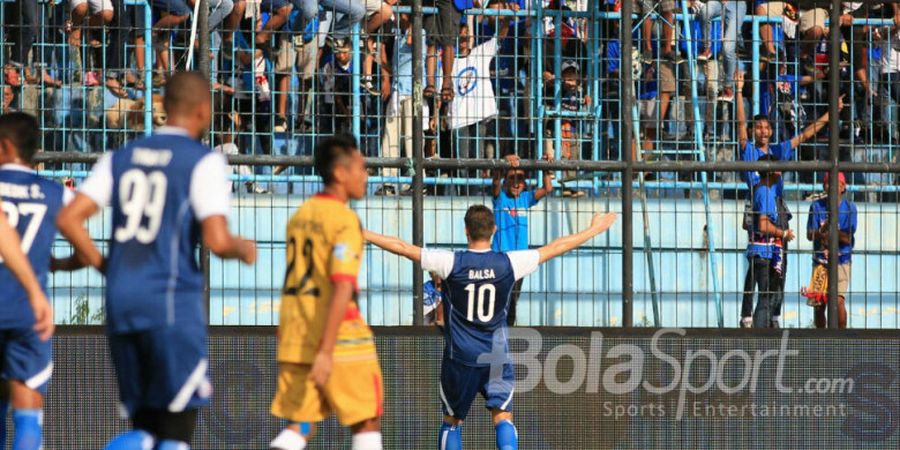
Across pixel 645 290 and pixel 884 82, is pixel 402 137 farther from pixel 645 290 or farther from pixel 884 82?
pixel 884 82

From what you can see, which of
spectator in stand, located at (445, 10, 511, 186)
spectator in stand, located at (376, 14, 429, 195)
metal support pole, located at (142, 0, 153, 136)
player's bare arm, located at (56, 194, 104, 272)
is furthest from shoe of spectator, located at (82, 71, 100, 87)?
player's bare arm, located at (56, 194, 104, 272)

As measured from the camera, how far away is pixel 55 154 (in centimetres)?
1162

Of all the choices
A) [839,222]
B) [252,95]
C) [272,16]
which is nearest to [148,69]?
[252,95]

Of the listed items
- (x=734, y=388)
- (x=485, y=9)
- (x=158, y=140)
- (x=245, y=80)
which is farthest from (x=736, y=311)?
(x=158, y=140)

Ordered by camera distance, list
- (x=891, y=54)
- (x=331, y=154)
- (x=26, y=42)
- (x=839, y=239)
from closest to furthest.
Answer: (x=331, y=154) < (x=26, y=42) < (x=839, y=239) < (x=891, y=54)

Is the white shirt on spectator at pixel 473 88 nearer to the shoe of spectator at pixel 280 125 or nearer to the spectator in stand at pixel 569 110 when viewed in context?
the spectator in stand at pixel 569 110

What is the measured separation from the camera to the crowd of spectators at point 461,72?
1177 cm

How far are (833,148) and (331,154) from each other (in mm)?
5873

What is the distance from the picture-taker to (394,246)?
10758mm

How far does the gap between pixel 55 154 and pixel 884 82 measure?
21.8 ft

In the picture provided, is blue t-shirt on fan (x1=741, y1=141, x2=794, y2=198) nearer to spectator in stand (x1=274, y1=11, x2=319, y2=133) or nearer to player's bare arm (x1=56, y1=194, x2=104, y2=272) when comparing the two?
spectator in stand (x1=274, y1=11, x2=319, y2=133)

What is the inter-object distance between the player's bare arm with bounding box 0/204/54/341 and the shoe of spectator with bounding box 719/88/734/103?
6621 mm

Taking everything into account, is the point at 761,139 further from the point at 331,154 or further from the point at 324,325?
the point at 324,325

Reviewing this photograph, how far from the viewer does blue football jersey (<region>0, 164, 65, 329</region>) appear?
830 cm
